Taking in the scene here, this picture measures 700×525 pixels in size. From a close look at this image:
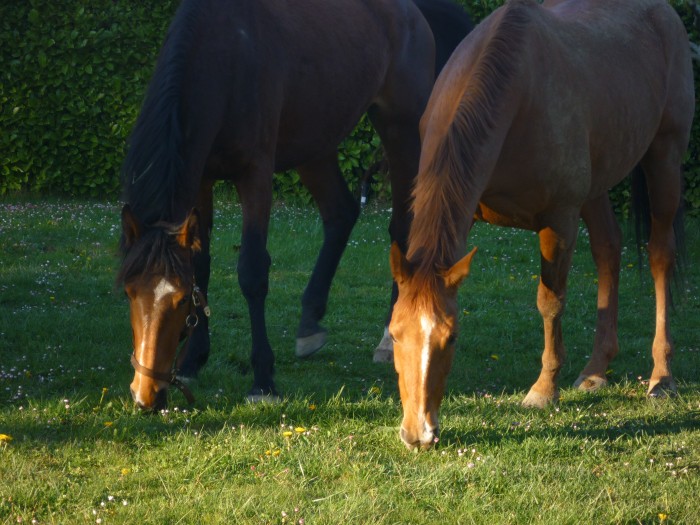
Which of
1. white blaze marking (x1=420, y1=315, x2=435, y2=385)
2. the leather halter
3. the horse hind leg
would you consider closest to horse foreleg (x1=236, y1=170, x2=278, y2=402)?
the leather halter

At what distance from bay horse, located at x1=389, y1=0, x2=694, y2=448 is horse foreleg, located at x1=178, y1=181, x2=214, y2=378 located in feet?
4.80

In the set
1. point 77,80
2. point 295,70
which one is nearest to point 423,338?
point 295,70

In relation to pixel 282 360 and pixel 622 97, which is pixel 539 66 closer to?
pixel 622 97

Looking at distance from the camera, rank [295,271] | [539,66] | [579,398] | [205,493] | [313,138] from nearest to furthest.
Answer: [205,493] < [539,66] < [579,398] < [313,138] < [295,271]

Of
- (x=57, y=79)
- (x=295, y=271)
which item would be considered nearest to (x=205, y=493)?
(x=295, y=271)

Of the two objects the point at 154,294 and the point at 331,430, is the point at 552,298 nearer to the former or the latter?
the point at 331,430

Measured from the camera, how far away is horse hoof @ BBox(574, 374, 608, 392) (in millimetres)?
5867

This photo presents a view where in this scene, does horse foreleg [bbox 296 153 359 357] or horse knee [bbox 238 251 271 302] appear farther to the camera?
horse foreleg [bbox 296 153 359 357]

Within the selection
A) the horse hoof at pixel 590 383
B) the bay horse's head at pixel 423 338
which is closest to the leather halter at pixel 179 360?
the bay horse's head at pixel 423 338

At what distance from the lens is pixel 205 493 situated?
3.94m

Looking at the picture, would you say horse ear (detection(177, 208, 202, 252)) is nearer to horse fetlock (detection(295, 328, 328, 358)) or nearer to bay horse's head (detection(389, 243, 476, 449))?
bay horse's head (detection(389, 243, 476, 449))

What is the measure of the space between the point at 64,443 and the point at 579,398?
2.84 meters

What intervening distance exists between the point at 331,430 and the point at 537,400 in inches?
51.2

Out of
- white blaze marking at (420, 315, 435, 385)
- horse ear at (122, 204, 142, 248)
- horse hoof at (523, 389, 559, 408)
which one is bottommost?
horse hoof at (523, 389, 559, 408)
